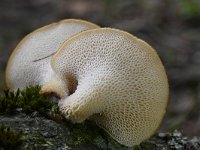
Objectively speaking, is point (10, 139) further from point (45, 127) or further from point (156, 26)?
point (156, 26)

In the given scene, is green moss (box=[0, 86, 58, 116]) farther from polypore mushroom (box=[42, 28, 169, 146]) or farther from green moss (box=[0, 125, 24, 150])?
green moss (box=[0, 125, 24, 150])

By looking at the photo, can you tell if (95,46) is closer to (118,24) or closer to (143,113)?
(143,113)

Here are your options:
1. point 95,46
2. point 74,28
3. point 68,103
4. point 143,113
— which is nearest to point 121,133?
point 143,113

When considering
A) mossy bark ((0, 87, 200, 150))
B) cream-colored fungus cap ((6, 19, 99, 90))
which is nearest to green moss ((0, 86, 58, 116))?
mossy bark ((0, 87, 200, 150))

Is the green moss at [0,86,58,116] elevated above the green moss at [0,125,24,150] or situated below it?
above

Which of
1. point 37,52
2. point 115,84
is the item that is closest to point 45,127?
point 115,84

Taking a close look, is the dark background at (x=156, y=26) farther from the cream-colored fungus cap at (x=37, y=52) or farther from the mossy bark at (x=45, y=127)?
the mossy bark at (x=45, y=127)
